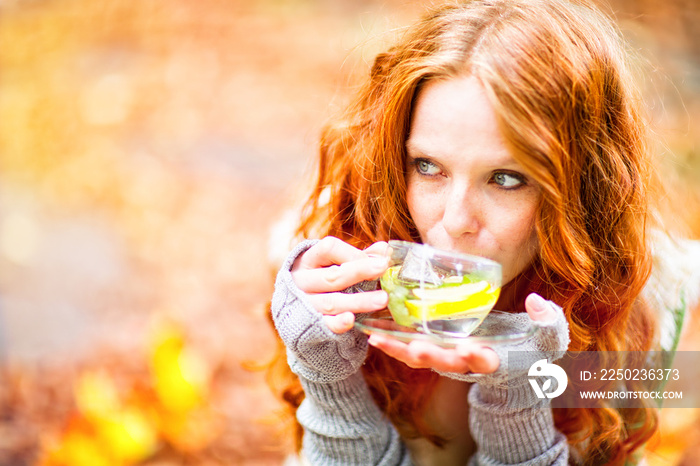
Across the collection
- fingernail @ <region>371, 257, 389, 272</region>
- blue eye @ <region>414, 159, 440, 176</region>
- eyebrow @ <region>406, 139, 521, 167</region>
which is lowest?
fingernail @ <region>371, 257, 389, 272</region>

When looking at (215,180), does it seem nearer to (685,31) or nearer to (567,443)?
(567,443)

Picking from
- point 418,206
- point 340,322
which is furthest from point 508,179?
point 340,322

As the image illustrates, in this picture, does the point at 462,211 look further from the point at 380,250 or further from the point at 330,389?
the point at 330,389

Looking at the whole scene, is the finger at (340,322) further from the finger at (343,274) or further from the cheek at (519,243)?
the cheek at (519,243)

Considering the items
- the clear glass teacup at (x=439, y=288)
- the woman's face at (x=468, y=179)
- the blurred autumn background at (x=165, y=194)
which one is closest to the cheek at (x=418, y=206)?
the woman's face at (x=468, y=179)

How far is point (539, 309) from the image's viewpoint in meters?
1.15

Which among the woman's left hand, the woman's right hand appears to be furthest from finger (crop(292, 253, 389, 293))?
the woman's left hand

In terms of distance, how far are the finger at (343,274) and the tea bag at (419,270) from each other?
0.04m

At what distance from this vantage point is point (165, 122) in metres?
4.52

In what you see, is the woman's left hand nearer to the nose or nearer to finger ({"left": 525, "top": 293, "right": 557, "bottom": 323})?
finger ({"left": 525, "top": 293, "right": 557, "bottom": 323})

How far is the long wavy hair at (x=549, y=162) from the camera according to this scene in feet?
3.96

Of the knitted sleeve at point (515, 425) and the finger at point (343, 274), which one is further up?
the finger at point (343, 274)

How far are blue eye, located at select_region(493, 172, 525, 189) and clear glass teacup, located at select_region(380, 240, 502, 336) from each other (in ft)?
0.54

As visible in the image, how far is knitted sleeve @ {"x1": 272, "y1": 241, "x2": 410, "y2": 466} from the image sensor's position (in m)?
1.22
